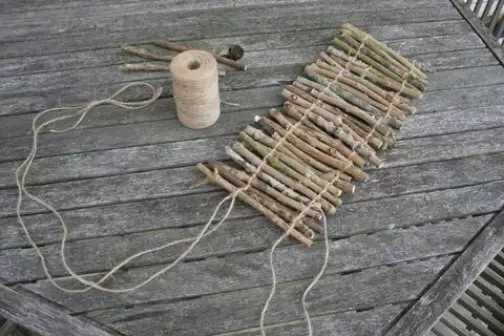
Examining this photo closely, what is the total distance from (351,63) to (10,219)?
100 centimetres

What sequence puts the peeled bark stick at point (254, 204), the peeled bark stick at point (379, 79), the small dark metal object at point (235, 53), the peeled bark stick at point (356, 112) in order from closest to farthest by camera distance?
the peeled bark stick at point (254, 204) < the peeled bark stick at point (356, 112) < the peeled bark stick at point (379, 79) < the small dark metal object at point (235, 53)

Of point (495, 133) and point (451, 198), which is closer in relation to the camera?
point (451, 198)

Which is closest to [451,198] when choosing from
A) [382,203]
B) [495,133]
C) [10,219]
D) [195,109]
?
[382,203]

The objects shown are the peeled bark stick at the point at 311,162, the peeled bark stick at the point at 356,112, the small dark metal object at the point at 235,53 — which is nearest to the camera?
the peeled bark stick at the point at 311,162

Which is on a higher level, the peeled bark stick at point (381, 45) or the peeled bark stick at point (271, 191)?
the peeled bark stick at point (381, 45)

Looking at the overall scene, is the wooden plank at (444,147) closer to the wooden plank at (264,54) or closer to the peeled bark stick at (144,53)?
the wooden plank at (264,54)

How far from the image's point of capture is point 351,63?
4.88 feet

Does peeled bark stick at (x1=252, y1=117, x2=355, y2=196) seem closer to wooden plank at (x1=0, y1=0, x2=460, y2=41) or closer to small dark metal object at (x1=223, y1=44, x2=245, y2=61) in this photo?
Answer: small dark metal object at (x1=223, y1=44, x2=245, y2=61)

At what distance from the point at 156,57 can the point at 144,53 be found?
0.14ft

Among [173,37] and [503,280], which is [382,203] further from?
[173,37]

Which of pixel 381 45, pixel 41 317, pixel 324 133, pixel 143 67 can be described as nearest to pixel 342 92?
pixel 324 133

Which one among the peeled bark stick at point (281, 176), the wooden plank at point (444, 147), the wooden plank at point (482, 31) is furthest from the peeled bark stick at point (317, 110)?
the wooden plank at point (482, 31)

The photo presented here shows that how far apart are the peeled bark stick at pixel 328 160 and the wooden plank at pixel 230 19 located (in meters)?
0.52

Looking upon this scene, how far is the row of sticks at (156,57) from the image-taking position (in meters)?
1.50
